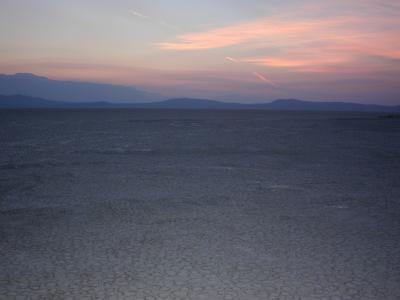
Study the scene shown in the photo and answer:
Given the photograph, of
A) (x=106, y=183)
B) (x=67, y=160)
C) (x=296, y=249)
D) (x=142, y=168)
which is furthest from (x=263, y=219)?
(x=67, y=160)

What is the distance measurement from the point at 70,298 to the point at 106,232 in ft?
10.1

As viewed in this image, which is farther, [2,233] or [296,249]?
[2,233]

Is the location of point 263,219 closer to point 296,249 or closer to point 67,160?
point 296,249

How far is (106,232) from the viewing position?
27.5ft

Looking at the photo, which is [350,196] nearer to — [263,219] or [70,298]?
[263,219]

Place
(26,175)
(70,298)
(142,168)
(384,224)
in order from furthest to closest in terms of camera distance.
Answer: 1. (142,168)
2. (26,175)
3. (384,224)
4. (70,298)

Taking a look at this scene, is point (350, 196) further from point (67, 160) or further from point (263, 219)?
point (67, 160)

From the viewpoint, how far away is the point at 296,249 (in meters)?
7.34

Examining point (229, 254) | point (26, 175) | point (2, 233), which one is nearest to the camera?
point (229, 254)

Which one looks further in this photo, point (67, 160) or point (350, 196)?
point (67, 160)

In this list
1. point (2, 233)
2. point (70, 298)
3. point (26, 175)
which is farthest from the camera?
point (26, 175)

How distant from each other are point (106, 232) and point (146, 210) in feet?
6.51

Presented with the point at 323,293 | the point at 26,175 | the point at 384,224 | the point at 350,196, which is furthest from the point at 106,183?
the point at 323,293

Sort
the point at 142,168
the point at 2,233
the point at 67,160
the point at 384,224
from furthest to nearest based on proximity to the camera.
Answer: the point at 67,160, the point at 142,168, the point at 384,224, the point at 2,233
